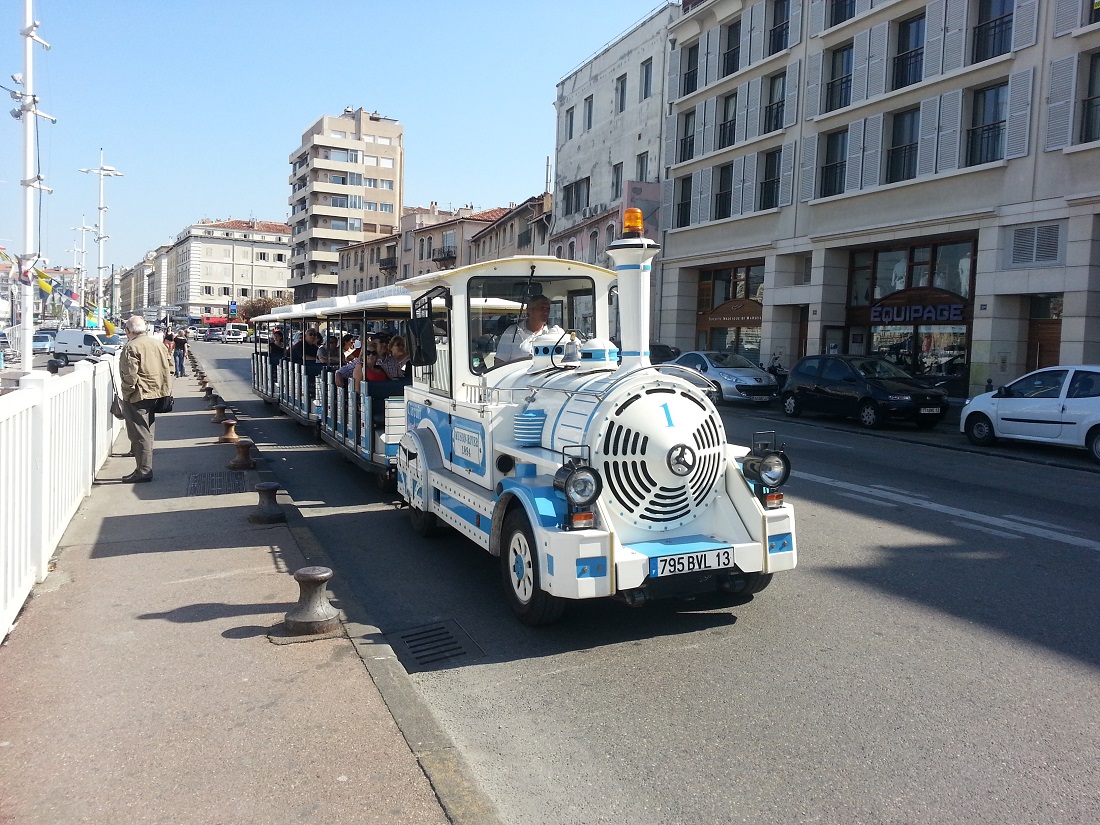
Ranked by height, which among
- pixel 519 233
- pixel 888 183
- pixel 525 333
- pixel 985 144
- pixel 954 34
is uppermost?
pixel 954 34

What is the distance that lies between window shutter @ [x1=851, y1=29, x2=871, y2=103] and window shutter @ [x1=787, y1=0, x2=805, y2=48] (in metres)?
2.72

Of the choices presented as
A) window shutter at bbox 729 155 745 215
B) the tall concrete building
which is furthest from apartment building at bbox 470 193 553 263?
the tall concrete building

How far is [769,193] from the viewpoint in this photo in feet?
95.6

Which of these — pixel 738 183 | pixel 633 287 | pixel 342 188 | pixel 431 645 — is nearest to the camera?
pixel 431 645

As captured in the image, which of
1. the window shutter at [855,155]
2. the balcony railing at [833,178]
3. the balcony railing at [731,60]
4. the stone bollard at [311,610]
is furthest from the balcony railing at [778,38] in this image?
the stone bollard at [311,610]

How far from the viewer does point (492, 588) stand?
6453 millimetres

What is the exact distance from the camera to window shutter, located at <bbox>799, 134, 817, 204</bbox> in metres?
26.7

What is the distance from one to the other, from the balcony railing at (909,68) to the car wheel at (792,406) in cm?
946

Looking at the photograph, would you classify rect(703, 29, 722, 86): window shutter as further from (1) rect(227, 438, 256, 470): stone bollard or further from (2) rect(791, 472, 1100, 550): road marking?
(1) rect(227, 438, 256, 470): stone bollard

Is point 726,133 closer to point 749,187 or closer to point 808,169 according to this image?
point 749,187

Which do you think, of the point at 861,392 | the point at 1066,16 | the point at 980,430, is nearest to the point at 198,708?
the point at 980,430

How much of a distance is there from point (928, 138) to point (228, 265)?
119167 mm

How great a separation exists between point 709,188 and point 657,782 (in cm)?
3001

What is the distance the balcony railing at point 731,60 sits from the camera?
100 feet
